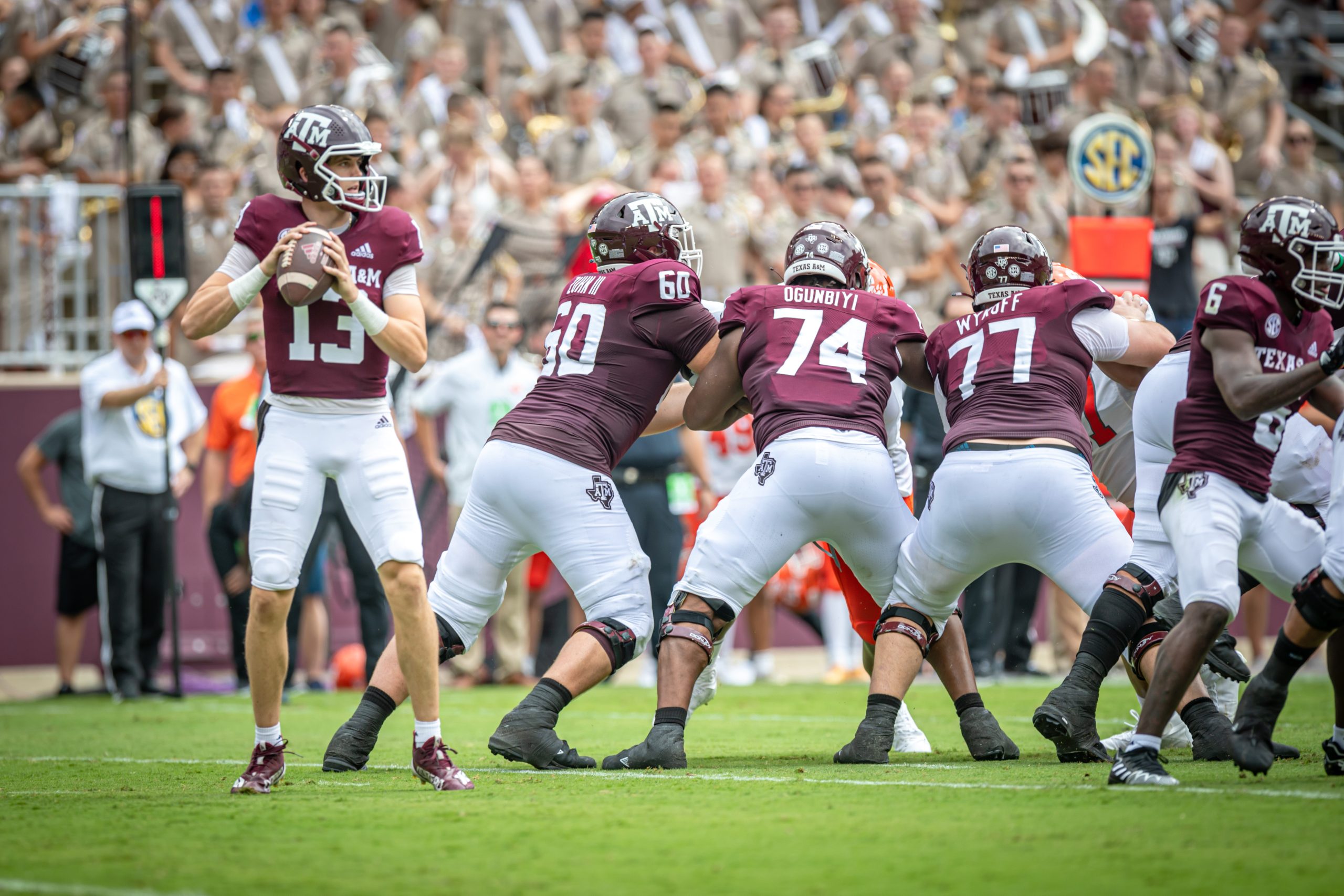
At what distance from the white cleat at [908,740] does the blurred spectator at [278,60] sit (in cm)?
1078

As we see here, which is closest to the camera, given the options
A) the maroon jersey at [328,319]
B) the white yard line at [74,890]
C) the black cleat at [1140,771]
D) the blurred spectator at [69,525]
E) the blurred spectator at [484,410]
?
the white yard line at [74,890]

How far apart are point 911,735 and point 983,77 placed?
11064 millimetres

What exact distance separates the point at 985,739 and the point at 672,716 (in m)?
1.29

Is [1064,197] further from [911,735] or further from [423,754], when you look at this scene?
[423,754]

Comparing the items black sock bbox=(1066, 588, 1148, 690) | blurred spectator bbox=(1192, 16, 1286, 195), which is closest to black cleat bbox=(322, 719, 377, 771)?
black sock bbox=(1066, 588, 1148, 690)

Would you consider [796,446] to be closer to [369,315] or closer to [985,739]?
[985,739]

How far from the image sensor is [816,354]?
6590mm

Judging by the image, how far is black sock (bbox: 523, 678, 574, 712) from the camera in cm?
628

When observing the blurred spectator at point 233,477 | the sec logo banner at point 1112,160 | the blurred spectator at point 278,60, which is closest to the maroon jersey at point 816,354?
the blurred spectator at point 233,477

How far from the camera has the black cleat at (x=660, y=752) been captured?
20.4 feet

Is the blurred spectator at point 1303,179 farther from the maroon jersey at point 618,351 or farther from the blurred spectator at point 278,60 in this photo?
the maroon jersey at point 618,351

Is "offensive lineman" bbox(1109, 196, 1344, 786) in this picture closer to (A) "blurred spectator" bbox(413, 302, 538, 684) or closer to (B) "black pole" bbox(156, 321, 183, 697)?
(A) "blurred spectator" bbox(413, 302, 538, 684)

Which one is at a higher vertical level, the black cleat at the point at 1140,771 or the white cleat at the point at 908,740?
the black cleat at the point at 1140,771

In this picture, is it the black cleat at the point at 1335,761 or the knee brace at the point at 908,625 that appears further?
the knee brace at the point at 908,625
